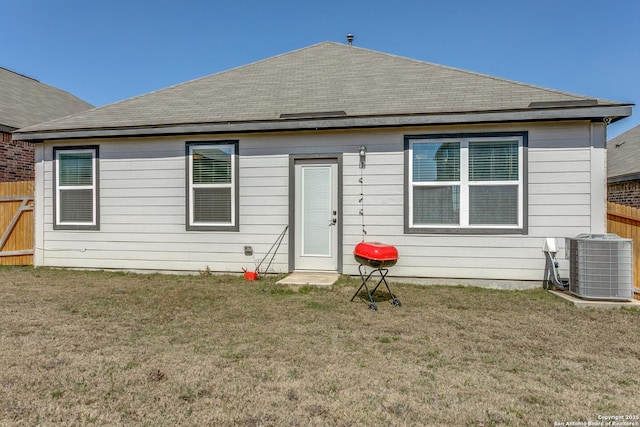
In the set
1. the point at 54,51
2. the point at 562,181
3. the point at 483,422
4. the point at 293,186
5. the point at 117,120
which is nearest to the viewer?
the point at 483,422

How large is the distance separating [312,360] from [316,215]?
12.1ft

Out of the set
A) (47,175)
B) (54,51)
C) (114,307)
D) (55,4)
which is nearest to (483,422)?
(114,307)

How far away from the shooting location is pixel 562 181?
5660 millimetres

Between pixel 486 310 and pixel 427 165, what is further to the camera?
pixel 427 165

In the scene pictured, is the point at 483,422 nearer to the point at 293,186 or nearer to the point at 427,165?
the point at 427,165

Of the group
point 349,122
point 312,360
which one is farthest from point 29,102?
point 312,360

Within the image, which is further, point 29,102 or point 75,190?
point 29,102

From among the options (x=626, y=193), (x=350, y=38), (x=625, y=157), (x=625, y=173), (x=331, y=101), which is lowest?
(x=626, y=193)

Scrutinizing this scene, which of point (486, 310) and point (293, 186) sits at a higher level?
point (293, 186)

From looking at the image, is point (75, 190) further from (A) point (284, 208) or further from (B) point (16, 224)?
(A) point (284, 208)

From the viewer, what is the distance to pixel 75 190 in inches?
287

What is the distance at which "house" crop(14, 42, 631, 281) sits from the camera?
571 cm

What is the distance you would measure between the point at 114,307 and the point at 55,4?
10.8 m

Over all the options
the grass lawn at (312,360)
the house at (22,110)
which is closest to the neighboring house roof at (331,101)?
the grass lawn at (312,360)
